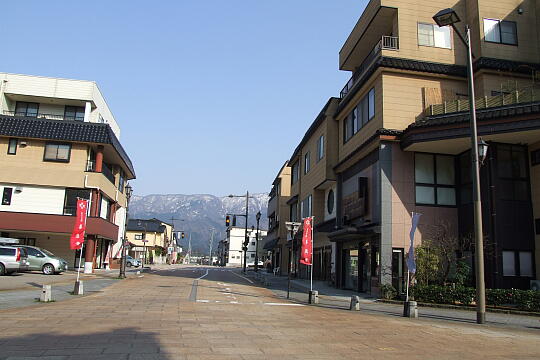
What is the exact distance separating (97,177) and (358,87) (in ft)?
74.1

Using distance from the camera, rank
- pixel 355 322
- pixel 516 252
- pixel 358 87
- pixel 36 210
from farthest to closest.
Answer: pixel 36 210 → pixel 358 87 → pixel 516 252 → pixel 355 322

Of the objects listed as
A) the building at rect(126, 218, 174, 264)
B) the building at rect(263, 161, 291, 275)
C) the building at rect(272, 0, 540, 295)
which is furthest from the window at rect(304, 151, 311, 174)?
the building at rect(126, 218, 174, 264)

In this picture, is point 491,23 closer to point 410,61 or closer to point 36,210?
point 410,61

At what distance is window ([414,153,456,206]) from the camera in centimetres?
2264

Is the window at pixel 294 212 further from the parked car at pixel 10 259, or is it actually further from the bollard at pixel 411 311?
the bollard at pixel 411 311

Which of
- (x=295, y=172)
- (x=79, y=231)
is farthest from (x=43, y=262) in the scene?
(x=295, y=172)

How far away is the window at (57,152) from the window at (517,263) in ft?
105

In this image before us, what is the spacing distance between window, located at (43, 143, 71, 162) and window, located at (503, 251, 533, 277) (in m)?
32.0

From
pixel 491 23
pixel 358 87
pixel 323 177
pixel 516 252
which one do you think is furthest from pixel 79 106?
pixel 516 252

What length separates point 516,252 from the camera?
20.2 meters

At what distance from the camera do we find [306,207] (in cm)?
3884

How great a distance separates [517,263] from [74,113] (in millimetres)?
37222

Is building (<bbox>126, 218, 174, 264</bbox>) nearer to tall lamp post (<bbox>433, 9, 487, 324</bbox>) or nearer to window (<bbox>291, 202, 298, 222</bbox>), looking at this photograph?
window (<bbox>291, 202, 298, 222</bbox>)

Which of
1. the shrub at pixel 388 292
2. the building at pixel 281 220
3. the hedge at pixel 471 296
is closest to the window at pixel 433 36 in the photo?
the shrub at pixel 388 292
